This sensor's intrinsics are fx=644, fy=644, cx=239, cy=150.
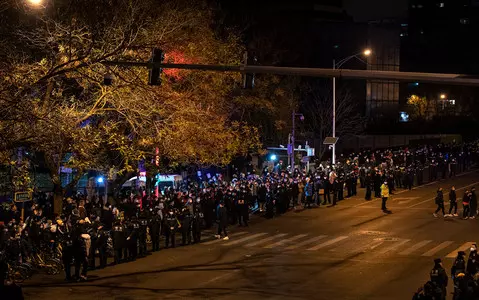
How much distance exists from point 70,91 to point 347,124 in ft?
126

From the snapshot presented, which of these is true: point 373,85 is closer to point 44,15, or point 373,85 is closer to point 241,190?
point 241,190

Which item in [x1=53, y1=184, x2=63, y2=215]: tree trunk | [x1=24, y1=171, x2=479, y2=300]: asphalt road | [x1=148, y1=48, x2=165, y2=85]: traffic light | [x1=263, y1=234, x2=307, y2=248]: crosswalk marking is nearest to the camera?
[x1=148, y1=48, x2=165, y2=85]: traffic light

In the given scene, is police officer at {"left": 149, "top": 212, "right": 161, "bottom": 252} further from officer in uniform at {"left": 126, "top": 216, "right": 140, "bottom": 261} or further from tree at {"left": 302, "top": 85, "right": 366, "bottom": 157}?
tree at {"left": 302, "top": 85, "right": 366, "bottom": 157}

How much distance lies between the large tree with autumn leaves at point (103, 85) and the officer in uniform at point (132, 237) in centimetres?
275

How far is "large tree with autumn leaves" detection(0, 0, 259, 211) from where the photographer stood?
16578mm

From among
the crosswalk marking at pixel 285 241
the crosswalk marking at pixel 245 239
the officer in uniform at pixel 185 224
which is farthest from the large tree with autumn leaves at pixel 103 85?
the crosswalk marking at pixel 285 241

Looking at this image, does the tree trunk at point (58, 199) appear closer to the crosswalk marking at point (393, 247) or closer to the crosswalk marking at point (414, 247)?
the crosswalk marking at point (393, 247)

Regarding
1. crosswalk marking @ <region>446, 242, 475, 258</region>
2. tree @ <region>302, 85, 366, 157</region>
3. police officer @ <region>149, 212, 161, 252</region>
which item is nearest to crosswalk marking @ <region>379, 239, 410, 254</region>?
crosswalk marking @ <region>446, 242, 475, 258</region>

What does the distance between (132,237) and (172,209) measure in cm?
362

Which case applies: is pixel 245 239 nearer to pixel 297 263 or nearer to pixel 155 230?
pixel 155 230

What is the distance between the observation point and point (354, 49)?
249 ft

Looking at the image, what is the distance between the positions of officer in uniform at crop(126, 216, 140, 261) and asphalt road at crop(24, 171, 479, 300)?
426 mm

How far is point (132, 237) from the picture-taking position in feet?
65.8

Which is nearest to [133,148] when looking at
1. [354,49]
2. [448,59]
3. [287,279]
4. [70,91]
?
[70,91]
